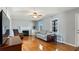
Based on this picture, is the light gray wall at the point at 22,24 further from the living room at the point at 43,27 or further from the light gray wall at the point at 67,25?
the light gray wall at the point at 67,25

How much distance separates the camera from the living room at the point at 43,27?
83.9 inches

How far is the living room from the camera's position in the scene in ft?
6.99

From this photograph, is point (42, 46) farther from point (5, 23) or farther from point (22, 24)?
point (5, 23)

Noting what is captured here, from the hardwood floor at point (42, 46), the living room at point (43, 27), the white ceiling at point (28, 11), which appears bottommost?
the hardwood floor at point (42, 46)

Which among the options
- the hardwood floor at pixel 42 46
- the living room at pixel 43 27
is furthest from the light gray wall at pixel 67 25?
the hardwood floor at pixel 42 46

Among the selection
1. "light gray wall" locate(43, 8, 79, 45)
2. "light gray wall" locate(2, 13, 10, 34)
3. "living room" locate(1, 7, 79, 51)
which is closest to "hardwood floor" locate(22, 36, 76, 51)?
"living room" locate(1, 7, 79, 51)

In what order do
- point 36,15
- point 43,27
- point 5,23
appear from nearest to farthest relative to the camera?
point 5,23 → point 36,15 → point 43,27

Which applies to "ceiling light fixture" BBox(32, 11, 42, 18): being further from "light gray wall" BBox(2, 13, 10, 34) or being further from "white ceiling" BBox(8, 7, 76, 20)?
"light gray wall" BBox(2, 13, 10, 34)

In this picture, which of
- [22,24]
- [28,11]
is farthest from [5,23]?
[28,11]

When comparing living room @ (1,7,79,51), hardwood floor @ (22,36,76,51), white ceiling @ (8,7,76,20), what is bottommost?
hardwood floor @ (22,36,76,51)

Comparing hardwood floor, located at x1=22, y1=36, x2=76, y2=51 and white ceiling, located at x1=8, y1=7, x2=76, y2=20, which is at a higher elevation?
white ceiling, located at x1=8, y1=7, x2=76, y2=20

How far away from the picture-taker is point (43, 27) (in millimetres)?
2295
